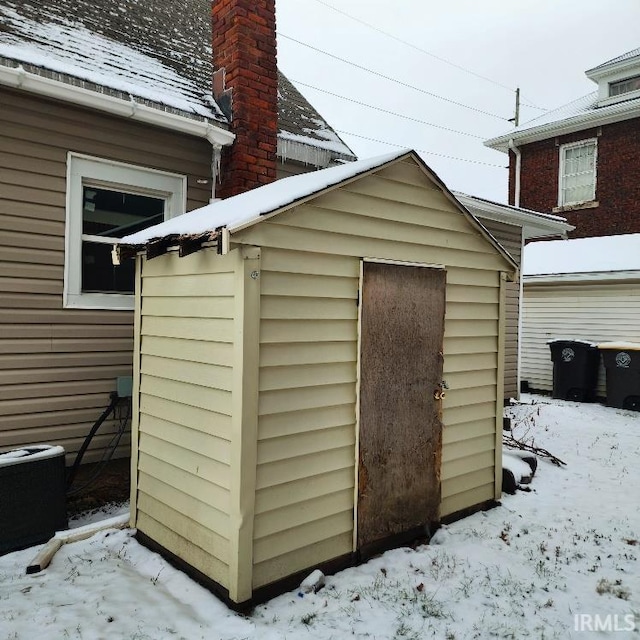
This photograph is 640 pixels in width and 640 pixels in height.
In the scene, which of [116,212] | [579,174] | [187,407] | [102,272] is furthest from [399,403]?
[579,174]

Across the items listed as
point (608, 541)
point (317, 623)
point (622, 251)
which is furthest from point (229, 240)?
point (622, 251)

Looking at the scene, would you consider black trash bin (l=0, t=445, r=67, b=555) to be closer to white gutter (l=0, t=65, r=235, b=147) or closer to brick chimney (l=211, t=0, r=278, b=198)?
white gutter (l=0, t=65, r=235, b=147)

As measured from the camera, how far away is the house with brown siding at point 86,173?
462 centimetres

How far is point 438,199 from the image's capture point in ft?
14.5

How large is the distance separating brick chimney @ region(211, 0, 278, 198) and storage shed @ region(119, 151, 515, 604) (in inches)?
71.5

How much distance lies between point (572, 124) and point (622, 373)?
8.59 m

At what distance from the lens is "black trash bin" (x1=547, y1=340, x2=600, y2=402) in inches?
436

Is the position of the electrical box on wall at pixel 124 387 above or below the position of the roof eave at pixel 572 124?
below

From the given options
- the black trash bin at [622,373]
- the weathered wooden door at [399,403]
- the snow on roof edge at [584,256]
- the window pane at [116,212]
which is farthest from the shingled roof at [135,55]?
the black trash bin at [622,373]

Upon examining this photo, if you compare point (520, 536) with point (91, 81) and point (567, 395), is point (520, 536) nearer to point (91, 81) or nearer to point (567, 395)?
point (91, 81)

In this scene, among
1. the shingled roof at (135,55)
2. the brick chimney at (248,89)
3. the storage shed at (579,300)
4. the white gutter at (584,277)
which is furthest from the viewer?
the storage shed at (579,300)

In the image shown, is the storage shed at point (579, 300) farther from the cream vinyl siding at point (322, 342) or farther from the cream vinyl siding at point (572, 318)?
the cream vinyl siding at point (322, 342)

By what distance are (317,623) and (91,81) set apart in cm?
481

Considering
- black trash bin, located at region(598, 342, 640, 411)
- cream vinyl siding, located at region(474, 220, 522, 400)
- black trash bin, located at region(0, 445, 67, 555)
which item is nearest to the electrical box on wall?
black trash bin, located at region(0, 445, 67, 555)
